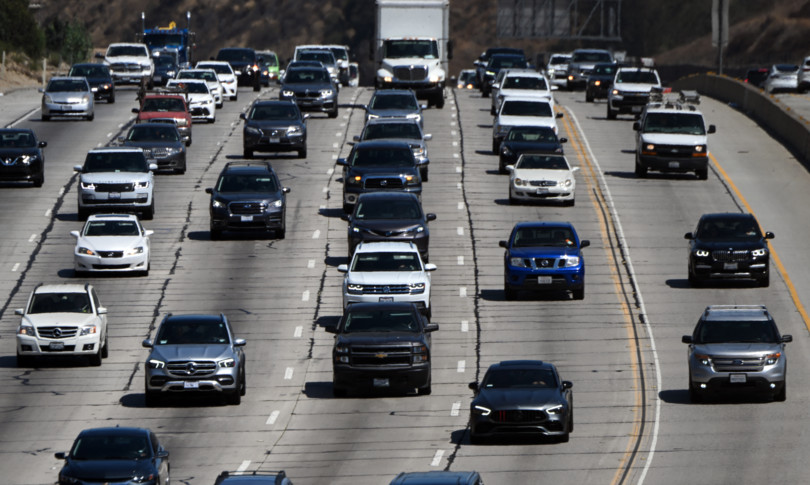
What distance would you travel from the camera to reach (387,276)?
35.8 metres

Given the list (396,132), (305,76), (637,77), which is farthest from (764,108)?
(396,132)

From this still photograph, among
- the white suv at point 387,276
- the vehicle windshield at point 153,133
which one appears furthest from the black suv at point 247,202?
the vehicle windshield at point 153,133

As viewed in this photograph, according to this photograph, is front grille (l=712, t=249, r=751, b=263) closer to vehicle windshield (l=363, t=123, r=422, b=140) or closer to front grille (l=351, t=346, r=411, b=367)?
front grille (l=351, t=346, r=411, b=367)

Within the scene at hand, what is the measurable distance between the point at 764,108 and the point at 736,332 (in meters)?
39.6

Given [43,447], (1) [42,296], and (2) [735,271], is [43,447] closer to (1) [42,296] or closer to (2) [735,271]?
(1) [42,296]

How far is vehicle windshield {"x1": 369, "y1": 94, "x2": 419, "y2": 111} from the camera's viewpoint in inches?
2334

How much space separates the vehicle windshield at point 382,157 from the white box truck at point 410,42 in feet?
65.4

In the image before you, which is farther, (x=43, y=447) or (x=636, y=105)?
(x=636, y=105)

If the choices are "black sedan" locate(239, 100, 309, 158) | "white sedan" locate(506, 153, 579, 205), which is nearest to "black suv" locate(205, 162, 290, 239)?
"white sedan" locate(506, 153, 579, 205)

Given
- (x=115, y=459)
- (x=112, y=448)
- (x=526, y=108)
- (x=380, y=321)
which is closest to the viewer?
(x=115, y=459)

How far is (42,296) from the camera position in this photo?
110 ft

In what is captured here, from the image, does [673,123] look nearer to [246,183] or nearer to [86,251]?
[246,183]

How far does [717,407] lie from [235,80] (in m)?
48.9

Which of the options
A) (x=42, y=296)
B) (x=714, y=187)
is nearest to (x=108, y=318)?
(x=42, y=296)
